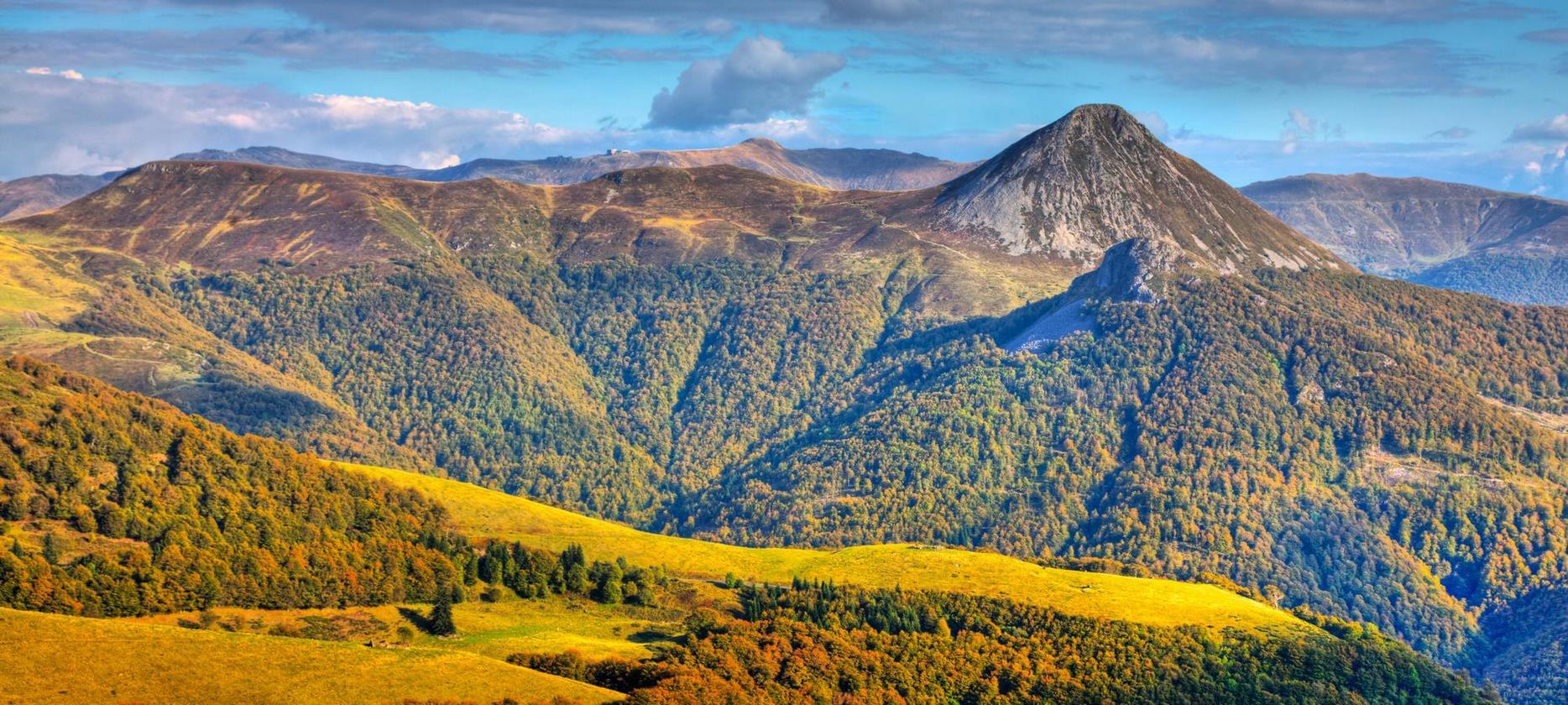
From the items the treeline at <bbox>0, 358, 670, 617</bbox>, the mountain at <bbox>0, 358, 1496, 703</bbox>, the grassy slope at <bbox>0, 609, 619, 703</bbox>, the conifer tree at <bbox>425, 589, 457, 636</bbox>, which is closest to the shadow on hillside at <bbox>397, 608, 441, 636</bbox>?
the conifer tree at <bbox>425, 589, 457, 636</bbox>

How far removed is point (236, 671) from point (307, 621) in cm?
4220

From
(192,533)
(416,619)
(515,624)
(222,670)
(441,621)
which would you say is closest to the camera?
(222,670)

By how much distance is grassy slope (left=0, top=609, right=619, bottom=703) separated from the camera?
3974 inches

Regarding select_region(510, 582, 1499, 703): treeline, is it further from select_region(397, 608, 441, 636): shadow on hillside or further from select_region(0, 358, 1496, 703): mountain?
select_region(397, 608, 441, 636): shadow on hillside

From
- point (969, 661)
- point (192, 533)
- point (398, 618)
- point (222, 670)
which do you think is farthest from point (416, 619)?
point (969, 661)

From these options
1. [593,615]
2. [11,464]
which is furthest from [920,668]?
[11,464]

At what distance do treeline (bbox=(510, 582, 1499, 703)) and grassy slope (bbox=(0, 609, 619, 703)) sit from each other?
15.2 meters

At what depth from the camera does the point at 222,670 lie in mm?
107438

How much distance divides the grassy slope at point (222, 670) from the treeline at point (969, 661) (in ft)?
49.8

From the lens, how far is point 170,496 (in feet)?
579

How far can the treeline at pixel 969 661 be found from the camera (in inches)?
5335

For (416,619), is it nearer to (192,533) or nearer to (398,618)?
(398,618)

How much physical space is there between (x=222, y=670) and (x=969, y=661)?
96140 mm

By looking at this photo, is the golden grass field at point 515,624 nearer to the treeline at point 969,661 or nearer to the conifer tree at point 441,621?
the conifer tree at point 441,621
